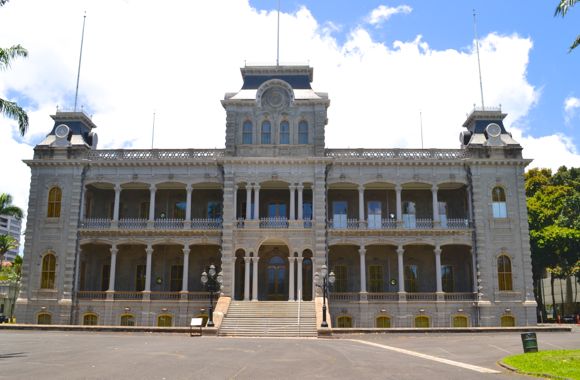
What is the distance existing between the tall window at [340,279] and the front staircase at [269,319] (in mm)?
4106

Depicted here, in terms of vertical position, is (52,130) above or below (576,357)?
above

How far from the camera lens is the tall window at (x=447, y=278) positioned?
40344 millimetres

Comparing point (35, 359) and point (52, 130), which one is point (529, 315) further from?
point (52, 130)

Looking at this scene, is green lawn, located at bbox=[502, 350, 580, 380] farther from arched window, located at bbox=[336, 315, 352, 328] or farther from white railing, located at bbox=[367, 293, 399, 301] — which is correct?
arched window, located at bbox=[336, 315, 352, 328]

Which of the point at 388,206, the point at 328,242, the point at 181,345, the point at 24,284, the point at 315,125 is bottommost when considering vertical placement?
the point at 181,345

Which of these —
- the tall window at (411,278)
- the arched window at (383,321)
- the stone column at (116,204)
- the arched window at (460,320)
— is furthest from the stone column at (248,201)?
the arched window at (460,320)

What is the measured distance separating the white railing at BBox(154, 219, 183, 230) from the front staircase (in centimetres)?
726

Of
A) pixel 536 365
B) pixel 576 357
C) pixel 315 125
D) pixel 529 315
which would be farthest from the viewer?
pixel 315 125

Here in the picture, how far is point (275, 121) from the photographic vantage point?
4016cm

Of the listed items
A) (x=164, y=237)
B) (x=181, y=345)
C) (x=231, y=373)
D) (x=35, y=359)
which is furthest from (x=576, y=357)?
(x=164, y=237)

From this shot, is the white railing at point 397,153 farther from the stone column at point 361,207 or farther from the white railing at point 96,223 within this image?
the white railing at point 96,223

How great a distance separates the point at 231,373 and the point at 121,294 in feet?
85.9

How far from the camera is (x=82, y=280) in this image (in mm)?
40656

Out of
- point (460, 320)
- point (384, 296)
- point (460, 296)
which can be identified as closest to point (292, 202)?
point (384, 296)
